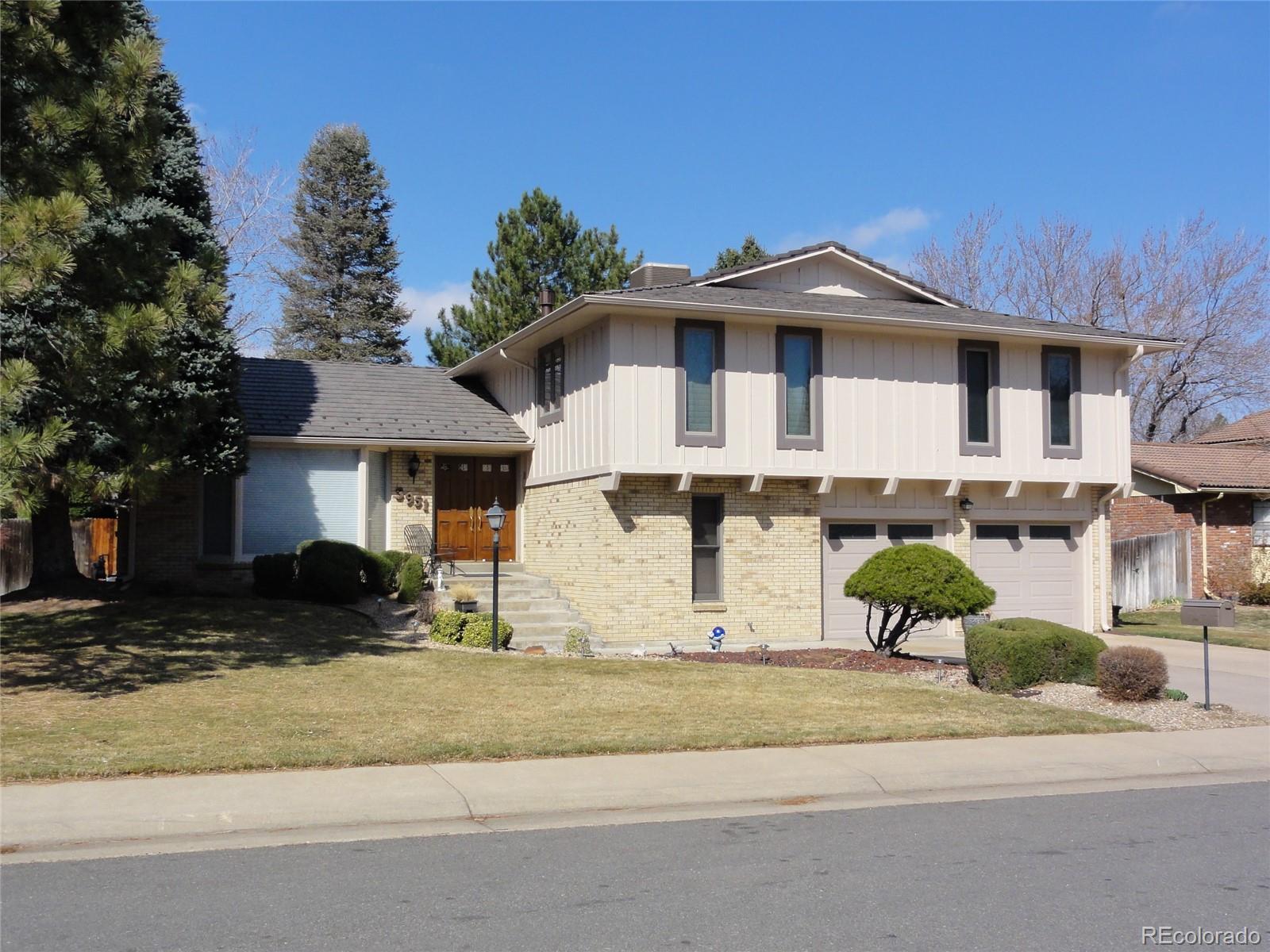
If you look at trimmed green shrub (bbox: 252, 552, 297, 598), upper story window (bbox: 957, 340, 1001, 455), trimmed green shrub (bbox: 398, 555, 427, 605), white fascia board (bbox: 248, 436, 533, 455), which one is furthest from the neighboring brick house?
trimmed green shrub (bbox: 252, 552, 297, 598)

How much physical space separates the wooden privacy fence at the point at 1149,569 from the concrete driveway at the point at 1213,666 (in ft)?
21.7

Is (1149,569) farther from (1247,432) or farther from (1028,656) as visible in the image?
(1028,656)

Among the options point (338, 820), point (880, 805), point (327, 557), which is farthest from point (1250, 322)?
point (338, 820)

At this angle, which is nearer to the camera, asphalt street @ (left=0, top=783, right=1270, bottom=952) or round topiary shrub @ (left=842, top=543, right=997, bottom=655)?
asphalt street @ (left=0, top=783, right=1270, bottom=952)

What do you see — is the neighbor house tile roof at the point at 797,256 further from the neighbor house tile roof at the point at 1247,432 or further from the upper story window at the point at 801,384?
the neighbor house tile roof at the point at 1247,432

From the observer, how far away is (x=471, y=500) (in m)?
21.5

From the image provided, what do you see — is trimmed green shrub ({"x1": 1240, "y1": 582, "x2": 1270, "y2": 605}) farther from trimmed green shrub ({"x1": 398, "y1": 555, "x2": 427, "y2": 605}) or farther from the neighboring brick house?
trimmed green shrub ({"x1": 398, "y1": 555, "x2": 427, "y2": 605})

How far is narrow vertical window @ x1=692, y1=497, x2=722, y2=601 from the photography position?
18.0 m

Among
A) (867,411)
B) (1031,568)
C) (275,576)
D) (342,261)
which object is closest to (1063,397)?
(1031,568)

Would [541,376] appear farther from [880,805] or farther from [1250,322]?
[1250,322]

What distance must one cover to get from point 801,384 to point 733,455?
1773mm

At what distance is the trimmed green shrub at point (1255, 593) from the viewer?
2722 cm

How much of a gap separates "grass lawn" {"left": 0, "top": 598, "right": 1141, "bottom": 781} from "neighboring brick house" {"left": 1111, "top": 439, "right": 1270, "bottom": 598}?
17.2 metres

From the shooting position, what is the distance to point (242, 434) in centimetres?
1722
